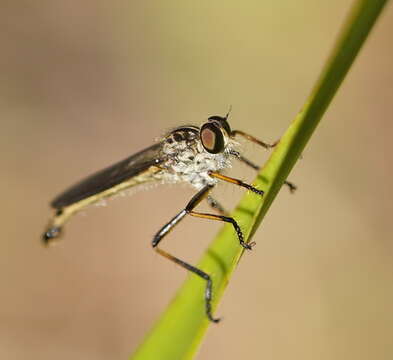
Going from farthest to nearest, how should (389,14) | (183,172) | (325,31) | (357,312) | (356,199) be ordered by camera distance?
(325,31)
(389,14)
(356,199)
(357,312)
(183,172)

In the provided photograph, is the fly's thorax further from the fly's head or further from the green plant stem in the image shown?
the green plant stem

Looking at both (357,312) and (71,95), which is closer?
(357,312)

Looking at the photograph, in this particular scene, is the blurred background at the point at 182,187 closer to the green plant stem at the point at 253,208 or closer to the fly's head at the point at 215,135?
the fly's head at the point at 215,135

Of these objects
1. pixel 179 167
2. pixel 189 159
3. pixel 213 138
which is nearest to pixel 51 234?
pixel 179 167

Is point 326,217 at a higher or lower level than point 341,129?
lower

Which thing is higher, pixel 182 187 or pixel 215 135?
pixel 215 135

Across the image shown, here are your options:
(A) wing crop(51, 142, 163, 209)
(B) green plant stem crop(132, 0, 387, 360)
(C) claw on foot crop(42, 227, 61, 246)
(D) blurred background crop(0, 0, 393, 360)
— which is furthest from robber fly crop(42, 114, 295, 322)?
(D) blurred background crop(0, 0, 393, 360)

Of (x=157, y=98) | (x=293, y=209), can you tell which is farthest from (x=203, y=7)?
(x=293, y=209)

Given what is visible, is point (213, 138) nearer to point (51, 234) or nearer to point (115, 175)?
point (115, 175)

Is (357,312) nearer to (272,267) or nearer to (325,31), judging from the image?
(272,267)
